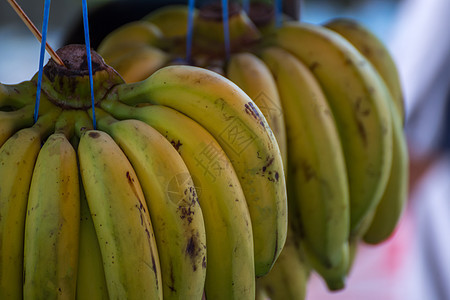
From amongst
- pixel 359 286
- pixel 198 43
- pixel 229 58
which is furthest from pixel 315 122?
pixel 359 286

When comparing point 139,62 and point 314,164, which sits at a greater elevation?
point 139,62

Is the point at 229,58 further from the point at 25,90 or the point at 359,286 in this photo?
the point at 359,286

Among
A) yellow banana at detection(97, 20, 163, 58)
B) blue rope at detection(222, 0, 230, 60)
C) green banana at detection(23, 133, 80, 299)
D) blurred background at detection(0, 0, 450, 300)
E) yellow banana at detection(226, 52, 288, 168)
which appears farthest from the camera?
blurred background at detection(0, 0, 450, 300)

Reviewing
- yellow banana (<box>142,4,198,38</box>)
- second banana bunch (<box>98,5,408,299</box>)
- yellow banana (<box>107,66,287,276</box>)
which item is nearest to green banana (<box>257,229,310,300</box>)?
second banana bunch (<box>98,5,408,299</box>)

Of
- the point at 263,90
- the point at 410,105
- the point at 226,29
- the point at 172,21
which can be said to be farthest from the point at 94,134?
the point at 410,105

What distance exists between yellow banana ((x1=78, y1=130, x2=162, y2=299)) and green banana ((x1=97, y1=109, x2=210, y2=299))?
13 mm

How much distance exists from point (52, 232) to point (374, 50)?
66 centimetres

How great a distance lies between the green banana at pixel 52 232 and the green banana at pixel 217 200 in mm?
111

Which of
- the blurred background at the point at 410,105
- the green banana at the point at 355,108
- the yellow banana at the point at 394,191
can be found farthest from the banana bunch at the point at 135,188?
the blurred background at the point at 410,105

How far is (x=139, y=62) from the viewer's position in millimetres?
870

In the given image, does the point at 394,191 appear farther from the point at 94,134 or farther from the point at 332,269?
the point at 94,134

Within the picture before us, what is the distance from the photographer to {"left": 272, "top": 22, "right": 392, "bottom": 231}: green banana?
85cm

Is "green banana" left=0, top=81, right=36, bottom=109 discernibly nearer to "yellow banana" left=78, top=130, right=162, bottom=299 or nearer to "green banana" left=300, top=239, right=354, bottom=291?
"yellow banana" left=78, top=130, right=162, bottom=299

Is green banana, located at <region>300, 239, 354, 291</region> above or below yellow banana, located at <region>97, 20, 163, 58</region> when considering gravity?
below
